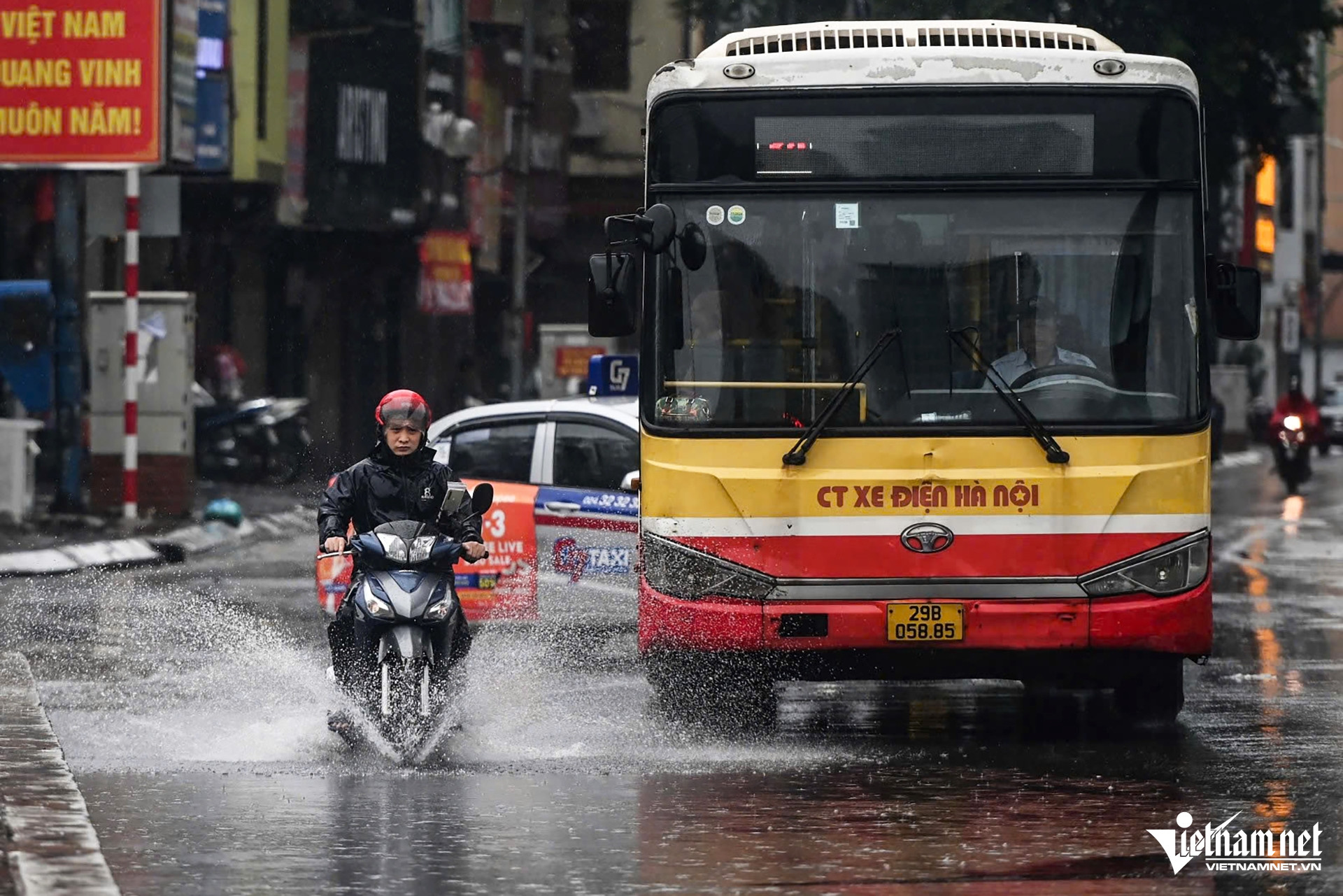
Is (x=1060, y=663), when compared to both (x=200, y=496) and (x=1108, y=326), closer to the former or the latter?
(x=1108, y=326)

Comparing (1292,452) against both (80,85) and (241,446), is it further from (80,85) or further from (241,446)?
(80,85)

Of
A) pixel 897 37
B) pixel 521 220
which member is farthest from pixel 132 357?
pixel 897 37

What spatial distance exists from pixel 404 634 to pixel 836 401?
1.99 metres

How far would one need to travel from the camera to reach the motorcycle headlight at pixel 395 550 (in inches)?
434

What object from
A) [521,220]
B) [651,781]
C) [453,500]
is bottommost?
[651,781]

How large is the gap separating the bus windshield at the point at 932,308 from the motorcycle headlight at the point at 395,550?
1.21 metres

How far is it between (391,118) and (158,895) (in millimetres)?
33214

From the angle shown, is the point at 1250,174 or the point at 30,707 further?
the point at 1250,174

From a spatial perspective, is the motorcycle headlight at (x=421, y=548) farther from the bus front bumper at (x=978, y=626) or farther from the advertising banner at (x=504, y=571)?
the advertising banner at (x=504, y=571)

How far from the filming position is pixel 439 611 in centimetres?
1099

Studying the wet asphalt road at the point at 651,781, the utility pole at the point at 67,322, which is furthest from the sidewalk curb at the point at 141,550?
the wet asphalt road at the point at 651,781

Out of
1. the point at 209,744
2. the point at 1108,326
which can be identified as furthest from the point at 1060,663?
the point at 209,744

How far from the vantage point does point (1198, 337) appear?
452 inches

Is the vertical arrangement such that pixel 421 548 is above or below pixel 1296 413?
above
